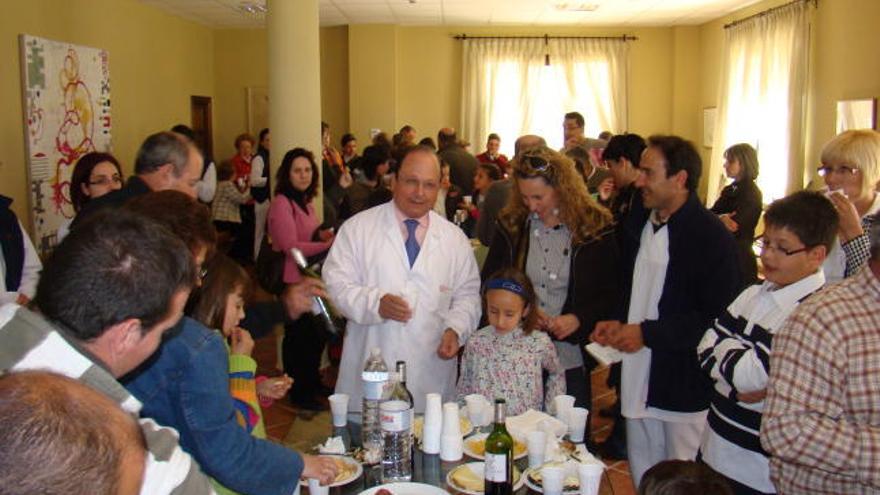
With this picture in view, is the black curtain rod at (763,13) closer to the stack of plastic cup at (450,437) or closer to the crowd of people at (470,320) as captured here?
the crowd of people at (470,320)

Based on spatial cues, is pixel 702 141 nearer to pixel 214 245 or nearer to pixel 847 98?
pixel 847 98

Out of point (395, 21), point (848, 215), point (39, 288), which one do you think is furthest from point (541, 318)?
point (395, 21)

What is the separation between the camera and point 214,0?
30.3 feet

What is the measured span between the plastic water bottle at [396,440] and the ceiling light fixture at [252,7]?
8.34 meters

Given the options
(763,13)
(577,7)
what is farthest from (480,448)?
(577,7)

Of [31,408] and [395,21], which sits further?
[395,21]

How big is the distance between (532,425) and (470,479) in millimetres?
352

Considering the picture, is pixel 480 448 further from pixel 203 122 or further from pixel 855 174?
pixel 203 122

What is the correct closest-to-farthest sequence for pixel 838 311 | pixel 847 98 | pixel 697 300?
pixel 838 311 < pixel 697 300 < pixel 847 98

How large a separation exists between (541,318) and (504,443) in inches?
41.8

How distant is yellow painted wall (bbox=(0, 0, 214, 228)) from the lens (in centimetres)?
634

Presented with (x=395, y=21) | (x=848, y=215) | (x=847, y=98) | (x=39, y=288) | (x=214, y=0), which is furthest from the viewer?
(x=395, y=21)

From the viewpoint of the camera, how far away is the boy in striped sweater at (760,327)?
81.7 inches

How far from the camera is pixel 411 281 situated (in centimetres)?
295
